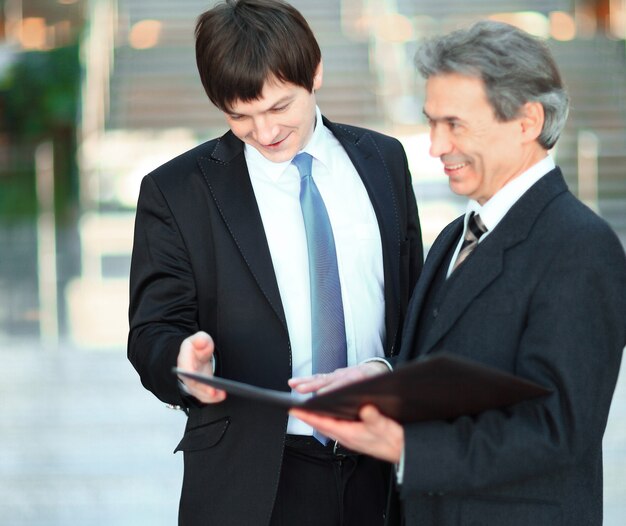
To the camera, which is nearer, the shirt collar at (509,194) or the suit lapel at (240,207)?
the shirt collar at (509,194)

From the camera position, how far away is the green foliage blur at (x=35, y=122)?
42.7 feet

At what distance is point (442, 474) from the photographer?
1844 millimetres

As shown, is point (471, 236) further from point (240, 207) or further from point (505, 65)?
point (240, 207)

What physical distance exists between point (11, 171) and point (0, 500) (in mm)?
10103

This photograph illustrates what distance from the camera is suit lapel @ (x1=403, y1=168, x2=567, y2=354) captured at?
197cm

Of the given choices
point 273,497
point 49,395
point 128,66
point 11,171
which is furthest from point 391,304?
point 11,171

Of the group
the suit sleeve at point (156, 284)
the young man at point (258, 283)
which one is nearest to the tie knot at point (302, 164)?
the young man at point (258, 283)

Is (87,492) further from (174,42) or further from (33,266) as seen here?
(174,42)

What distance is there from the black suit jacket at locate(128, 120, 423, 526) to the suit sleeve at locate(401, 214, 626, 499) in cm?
60

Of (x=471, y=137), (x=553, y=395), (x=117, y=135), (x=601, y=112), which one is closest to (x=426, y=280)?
(x=471, y=137)

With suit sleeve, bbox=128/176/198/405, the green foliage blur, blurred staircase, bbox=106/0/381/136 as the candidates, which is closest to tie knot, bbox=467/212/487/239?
suit sleeve, bbox=128/176/198/405

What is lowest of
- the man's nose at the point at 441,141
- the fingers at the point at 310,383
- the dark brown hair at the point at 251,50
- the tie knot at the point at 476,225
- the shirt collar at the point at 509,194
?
the fingers at the point at 310,383

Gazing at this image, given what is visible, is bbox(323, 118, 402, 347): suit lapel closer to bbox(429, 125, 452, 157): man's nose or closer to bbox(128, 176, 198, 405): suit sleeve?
bbox(128, 176, 198, 405): suit sleeve

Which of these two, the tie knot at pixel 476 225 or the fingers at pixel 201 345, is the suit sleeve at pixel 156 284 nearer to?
the fingers at pixel 201 345
